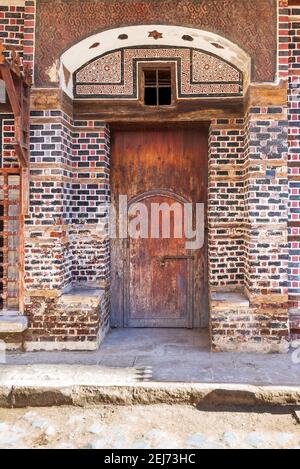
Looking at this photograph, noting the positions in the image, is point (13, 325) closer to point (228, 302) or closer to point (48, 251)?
point (48, 251)

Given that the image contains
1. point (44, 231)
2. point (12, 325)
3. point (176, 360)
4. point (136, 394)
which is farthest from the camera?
point (44, 231)

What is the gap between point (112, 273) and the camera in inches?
272

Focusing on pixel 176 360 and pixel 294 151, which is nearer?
pixel 176 360

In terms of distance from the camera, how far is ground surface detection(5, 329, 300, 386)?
4.93 meters

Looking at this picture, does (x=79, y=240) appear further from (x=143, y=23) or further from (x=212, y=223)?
(x=143, y=23)

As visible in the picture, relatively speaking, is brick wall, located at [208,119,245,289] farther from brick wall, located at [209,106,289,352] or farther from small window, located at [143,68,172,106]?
small window, located at [143,68,172,106]

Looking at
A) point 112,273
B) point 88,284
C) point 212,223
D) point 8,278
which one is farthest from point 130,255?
point 8,278

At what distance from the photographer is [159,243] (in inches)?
270

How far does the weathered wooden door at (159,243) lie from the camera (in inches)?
267

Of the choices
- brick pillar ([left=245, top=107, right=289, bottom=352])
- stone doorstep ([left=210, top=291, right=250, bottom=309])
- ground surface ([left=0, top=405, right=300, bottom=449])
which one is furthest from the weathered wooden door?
ground surface ([left=0, top=405, right=300, bottom=449])

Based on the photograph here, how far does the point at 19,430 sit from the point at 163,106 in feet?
13.7

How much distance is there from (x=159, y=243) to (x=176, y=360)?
1.88 m

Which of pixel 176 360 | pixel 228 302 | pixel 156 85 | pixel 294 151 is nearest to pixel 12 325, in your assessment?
pixel 176 360

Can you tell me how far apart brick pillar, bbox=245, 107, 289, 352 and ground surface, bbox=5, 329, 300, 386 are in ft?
1.18
